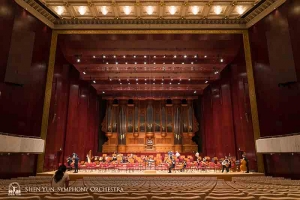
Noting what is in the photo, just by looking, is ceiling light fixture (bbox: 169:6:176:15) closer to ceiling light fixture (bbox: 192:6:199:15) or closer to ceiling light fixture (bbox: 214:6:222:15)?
ceiling light fixture (bbox: 192:6:199:15)

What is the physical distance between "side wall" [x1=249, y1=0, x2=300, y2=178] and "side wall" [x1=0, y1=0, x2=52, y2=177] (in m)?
11.2

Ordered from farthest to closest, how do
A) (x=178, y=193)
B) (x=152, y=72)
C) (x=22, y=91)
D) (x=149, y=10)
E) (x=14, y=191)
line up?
(x=152, y=72) < (x=149, y=10) < (x=22, y=91) < (x=14, y=191) < (x=178, y=193)

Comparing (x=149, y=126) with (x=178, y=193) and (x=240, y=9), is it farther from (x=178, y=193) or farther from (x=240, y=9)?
(x=178, y=193)

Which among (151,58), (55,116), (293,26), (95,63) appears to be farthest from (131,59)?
(293,26)

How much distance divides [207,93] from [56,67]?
1228 centimetres

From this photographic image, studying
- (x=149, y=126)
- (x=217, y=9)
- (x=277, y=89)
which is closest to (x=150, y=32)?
(x=217, y=9)

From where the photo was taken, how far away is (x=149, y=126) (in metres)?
19.7

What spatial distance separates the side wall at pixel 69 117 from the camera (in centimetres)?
1134

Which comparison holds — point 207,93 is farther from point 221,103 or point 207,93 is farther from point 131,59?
point 131,59

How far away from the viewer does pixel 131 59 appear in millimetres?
13391

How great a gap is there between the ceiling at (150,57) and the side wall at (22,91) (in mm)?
1683

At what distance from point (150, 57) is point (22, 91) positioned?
7.27 metres

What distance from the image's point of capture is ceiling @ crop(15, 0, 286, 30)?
10242mm

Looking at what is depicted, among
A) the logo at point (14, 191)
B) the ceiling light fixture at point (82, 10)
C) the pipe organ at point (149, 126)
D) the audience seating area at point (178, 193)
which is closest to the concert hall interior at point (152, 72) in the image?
the ceiling light fixture at point (82, 10)
